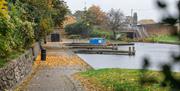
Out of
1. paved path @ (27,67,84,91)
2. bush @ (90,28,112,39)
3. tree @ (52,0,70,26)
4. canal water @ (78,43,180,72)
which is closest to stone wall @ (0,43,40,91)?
paved path @ (27,67,84,91)

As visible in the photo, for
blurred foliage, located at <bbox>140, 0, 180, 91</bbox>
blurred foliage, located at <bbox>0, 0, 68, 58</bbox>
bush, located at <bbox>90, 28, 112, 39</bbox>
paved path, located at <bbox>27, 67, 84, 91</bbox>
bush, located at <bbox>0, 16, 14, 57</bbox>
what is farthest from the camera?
bush, located at <bbox>90, 28, 112, 39</bbox>

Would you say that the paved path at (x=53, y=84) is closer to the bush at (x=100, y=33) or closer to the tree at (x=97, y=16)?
the bush at (x=100, y=33)

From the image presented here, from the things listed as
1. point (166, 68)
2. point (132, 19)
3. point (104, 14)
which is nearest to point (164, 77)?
point (166, 68)

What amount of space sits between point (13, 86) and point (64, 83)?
296 cm

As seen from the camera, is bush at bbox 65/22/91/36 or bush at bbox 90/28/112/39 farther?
bush at bbox 90/28/112/39

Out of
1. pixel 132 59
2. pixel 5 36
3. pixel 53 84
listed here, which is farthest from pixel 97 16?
pixel 5 36

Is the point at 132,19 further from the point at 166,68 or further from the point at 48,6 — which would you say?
the point at 166,68

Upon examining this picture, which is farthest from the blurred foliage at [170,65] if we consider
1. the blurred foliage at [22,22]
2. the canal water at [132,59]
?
the blurred foliage at [22,22]

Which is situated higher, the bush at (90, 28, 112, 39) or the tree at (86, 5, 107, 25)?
the tree at (86, 5, 107, 25)

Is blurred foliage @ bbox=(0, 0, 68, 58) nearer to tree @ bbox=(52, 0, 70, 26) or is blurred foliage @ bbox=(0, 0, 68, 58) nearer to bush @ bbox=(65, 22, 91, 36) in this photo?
tree @ bbox=(52, 0, 70, 26)

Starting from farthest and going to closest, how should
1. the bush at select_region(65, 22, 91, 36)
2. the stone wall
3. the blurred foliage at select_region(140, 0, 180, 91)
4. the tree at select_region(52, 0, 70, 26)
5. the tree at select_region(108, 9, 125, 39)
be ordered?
the tree at select_region(108, 9, 125, 39) → the bush at select_region(65, 22, 91, 36) → the tree at select_region(52, 0, 70, 26) → the stone wall → the blurred foliage at select_region(140, 0, 180, 91)

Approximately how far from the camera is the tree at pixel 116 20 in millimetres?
107000

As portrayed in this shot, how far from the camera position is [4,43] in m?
17.2

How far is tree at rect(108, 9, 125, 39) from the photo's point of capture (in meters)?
107
